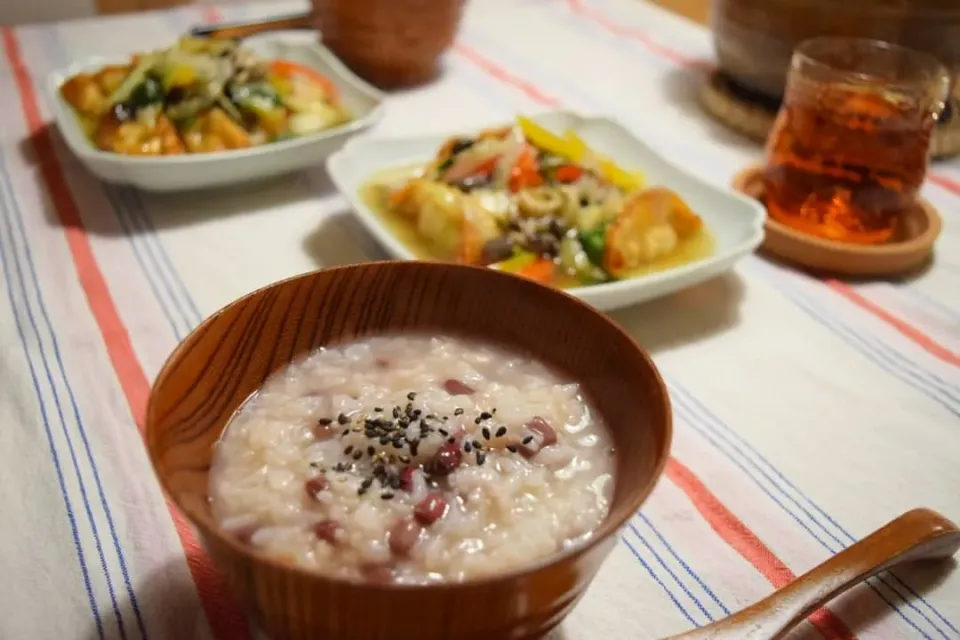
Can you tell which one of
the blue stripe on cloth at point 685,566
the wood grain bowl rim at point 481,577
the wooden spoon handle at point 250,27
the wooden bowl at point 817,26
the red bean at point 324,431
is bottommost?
the blue stripe on cloth at point 685,566

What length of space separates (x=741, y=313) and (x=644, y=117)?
0.80 metres

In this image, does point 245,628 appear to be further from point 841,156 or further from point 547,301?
point 841,156

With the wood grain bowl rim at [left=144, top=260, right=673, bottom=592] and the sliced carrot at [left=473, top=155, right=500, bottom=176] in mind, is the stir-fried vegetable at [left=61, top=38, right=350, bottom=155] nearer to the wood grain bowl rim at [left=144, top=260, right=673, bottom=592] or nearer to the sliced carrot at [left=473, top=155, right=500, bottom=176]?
the sliced carrot at [left=473, top=155, right=500, bottom=176]

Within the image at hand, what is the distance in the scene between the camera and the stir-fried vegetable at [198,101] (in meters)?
1.50

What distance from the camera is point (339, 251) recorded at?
4.63 feet

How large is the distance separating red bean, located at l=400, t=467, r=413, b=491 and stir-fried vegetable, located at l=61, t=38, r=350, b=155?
36.8 inches

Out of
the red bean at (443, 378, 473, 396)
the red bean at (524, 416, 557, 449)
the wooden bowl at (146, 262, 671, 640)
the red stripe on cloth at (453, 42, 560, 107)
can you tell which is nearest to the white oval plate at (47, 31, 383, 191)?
the red stripe on cloth at (453, 42, 560, 107)

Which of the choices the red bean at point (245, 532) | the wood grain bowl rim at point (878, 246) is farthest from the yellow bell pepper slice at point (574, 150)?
the red bean at point (245, 532)

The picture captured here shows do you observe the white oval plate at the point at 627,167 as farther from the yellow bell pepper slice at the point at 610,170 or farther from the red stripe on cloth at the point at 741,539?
the red stripe on cloth at the point at 741,539

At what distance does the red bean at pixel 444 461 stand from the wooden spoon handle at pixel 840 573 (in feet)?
0.79

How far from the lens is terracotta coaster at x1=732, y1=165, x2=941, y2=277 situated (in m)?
1.39

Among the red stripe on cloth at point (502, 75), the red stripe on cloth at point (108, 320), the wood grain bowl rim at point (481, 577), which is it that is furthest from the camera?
the red stripe on cloth at point (502, 75)

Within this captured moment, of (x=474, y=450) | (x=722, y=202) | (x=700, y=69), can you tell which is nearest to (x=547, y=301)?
(x=474, y=450)

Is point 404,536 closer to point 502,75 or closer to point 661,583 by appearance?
point 661,583
